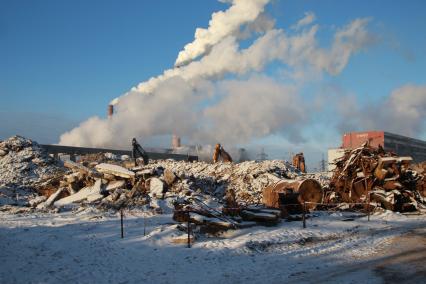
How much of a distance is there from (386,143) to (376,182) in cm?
6135

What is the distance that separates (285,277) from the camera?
9.45 metres

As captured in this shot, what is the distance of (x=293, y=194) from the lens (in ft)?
63.0

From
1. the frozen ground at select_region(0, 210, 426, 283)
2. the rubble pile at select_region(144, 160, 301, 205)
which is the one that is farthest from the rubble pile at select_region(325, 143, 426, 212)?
the rubble pile at select_region(144, 160, 301, 205)

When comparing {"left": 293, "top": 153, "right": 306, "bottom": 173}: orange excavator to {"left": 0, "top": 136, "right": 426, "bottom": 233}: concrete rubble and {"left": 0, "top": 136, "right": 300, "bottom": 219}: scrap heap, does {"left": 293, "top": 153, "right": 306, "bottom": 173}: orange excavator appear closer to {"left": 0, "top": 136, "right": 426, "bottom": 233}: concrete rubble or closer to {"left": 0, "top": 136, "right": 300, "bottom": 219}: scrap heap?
{"left": 0, "top": 136, "right": 300, "bottom": 219}: scrap heap

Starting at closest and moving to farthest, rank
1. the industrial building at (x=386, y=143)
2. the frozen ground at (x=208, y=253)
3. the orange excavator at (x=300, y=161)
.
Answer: the frozen ground at (x=208, y=253) → the orange excavator at (x=300, y=161) → the industrial building at (x=386, y=143)

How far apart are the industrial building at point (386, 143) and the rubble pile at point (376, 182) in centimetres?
5329

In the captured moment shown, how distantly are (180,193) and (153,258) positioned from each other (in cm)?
1029

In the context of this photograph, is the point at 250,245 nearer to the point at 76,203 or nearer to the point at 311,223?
the point at 311,223

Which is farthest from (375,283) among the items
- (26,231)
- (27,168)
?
(27,168)

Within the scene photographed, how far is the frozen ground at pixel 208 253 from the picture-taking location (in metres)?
9.63

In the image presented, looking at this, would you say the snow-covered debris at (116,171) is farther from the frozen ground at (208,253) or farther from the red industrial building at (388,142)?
the red industrial building at (388,142)

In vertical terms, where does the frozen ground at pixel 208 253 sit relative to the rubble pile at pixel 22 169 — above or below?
below

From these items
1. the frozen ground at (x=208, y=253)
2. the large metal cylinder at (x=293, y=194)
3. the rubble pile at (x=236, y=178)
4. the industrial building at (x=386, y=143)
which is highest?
the industrial building at (x=386, y=143)

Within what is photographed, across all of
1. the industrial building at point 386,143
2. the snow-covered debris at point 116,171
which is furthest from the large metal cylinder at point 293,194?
the industrial building at point 386,143
